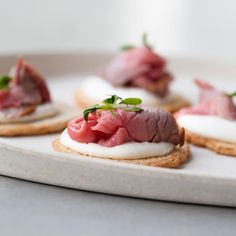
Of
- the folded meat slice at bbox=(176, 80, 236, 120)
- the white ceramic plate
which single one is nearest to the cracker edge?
the folded meat slice at bbox=(176, 80, 236, 120)

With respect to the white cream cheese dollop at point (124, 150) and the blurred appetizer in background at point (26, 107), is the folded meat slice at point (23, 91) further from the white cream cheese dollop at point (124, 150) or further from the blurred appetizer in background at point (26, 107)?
the white cream cheese dollop at point (124, 150)

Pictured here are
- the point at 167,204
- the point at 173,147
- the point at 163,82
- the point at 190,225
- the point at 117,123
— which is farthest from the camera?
the point at 163,82

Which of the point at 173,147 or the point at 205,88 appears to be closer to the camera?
the point at 173,147

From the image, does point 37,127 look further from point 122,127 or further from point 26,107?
point 122,127

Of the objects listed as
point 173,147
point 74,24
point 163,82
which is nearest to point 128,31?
point 74,24

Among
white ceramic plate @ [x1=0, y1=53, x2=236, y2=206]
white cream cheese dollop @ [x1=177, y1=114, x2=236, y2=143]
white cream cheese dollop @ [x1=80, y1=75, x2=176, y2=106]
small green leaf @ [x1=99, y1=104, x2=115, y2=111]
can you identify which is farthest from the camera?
white cream cheese dollop @ [x1=80, y1=75, x2=176, y2=106]

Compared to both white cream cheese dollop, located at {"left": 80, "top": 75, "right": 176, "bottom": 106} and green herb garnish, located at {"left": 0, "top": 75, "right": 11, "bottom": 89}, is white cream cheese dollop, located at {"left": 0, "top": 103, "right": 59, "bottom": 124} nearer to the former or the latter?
green herb garnish, located at {"left": 0, "top": 75, "right": 11, "bottom": 89}

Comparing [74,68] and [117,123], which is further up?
[117,123]

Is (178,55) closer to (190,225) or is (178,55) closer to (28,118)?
(28,118)
